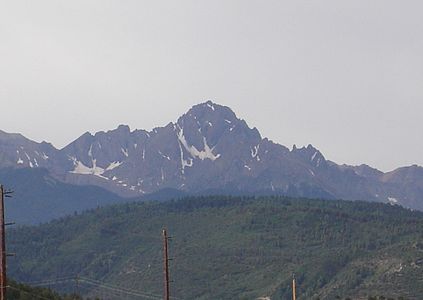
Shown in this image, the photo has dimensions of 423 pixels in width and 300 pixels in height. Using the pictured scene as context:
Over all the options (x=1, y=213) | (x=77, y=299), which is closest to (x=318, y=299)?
(x=77, y=299)

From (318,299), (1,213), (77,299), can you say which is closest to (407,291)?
(318,299)

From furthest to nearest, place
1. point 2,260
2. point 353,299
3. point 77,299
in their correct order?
1. point 353,299
2. point 77,299
3. point 2,260

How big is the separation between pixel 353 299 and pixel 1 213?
148729mm

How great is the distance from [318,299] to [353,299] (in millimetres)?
6896

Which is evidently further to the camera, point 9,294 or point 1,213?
point 9,294

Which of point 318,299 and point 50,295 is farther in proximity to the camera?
point 318,299

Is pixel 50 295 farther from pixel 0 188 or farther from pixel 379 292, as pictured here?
pixel 379 292

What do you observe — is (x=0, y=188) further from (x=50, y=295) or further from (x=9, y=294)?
(x=50, y=295)

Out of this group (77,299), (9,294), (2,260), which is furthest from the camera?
(77,299)

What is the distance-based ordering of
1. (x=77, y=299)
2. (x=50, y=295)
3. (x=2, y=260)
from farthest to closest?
(x=77, y=299) → (x=50, y=295) → (x=2, y=260)

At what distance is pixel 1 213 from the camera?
181ft

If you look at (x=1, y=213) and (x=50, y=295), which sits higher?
(x=1, y=213)

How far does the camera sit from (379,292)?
655 ft

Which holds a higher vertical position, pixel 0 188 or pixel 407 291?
pixel 0 188
